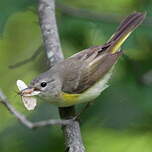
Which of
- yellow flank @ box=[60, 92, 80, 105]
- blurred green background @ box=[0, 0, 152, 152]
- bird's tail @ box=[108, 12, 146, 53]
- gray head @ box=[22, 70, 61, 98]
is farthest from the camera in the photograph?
bird's tail @ box=[108, 12, 146, 53]

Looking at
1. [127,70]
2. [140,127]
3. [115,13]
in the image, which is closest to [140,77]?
[127,70]

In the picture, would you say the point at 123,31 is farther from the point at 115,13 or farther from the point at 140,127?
the point at 140,127

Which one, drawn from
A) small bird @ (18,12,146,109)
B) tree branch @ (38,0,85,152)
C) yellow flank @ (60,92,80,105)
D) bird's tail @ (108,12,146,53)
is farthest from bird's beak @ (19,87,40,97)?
bird's tail @ (108,12,146,53)

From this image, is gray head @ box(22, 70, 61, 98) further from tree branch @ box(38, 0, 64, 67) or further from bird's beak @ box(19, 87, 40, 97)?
tree branch @ box(38, 0, 64, 67)

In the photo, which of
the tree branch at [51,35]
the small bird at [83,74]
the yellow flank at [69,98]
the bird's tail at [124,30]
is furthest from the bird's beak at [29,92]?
the bird's tail at [124,30]

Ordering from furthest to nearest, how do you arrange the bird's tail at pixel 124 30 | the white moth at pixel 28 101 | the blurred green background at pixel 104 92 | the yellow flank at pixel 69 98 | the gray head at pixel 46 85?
the bird's tail at pixel 124 30
the blurred green background at pixel 104 92
the yellow flank at pixel 69 98
the gray head at pixel 46 85
the white moth at pixel 28 101

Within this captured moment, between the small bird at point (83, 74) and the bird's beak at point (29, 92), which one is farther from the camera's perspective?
the small bird at point (83, 74)

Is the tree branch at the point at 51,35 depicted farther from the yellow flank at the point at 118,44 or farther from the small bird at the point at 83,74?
the yellow flank at the point at 118,44

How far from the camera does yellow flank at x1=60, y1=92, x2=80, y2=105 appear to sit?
11.1 feet

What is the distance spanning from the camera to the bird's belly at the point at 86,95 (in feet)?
11.1

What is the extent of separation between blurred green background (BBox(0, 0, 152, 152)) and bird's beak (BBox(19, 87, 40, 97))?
28 centimetres

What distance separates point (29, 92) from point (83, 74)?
1.99ft

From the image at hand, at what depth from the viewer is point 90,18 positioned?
11.9 ft

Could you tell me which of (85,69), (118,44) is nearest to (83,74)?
(85,69)
